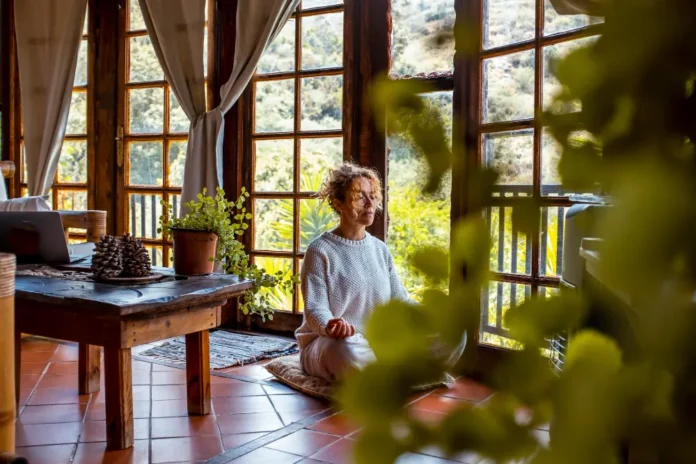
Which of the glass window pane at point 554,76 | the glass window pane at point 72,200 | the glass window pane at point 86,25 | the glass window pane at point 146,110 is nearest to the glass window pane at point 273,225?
the glass window pane at point 146,110

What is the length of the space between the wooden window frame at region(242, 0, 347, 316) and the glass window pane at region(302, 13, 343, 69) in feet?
0.09

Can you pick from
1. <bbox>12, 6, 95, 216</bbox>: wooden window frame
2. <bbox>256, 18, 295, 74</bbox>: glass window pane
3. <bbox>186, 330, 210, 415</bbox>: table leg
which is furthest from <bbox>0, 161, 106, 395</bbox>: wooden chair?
<bbox>256, 18, 295, 74</bbox>: glass window pane

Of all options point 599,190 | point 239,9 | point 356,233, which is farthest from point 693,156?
point 239,9

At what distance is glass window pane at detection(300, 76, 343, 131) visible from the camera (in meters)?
4.24

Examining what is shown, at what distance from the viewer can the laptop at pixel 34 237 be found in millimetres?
2941

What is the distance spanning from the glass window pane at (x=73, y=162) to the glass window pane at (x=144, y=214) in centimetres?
52

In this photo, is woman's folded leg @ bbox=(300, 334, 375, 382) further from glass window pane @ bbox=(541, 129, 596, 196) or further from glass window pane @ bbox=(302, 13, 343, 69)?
glass window pane @ bbox=(541, 129, 596, 196)

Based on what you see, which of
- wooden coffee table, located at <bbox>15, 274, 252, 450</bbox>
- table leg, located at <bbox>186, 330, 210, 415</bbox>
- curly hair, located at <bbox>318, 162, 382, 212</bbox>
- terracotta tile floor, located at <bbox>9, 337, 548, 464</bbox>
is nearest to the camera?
wooden coffee table, located at <bbox>15, 274, 252, 450</bbox>

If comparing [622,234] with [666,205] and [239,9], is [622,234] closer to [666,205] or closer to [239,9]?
[666,205]

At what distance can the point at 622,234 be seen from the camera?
7.4 inches

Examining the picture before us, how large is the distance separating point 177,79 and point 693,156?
4.72m

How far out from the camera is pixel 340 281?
3.32 metres

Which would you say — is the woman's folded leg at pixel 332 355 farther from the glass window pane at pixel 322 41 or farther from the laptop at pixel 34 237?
Answer: the glass window pane at pixel 322 41

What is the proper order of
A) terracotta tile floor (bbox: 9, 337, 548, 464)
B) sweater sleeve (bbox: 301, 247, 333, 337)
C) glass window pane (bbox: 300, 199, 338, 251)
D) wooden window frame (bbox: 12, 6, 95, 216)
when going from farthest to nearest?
wooden window frame (bbox: 12, 6, 95, 216)
glass window pane (bbox: 300, 199, 338, 251)
sweater sleeve (bbox: 301, 247, 333, 337)
terracotta tile floor (bbox: 9, 337, 548, 464)
